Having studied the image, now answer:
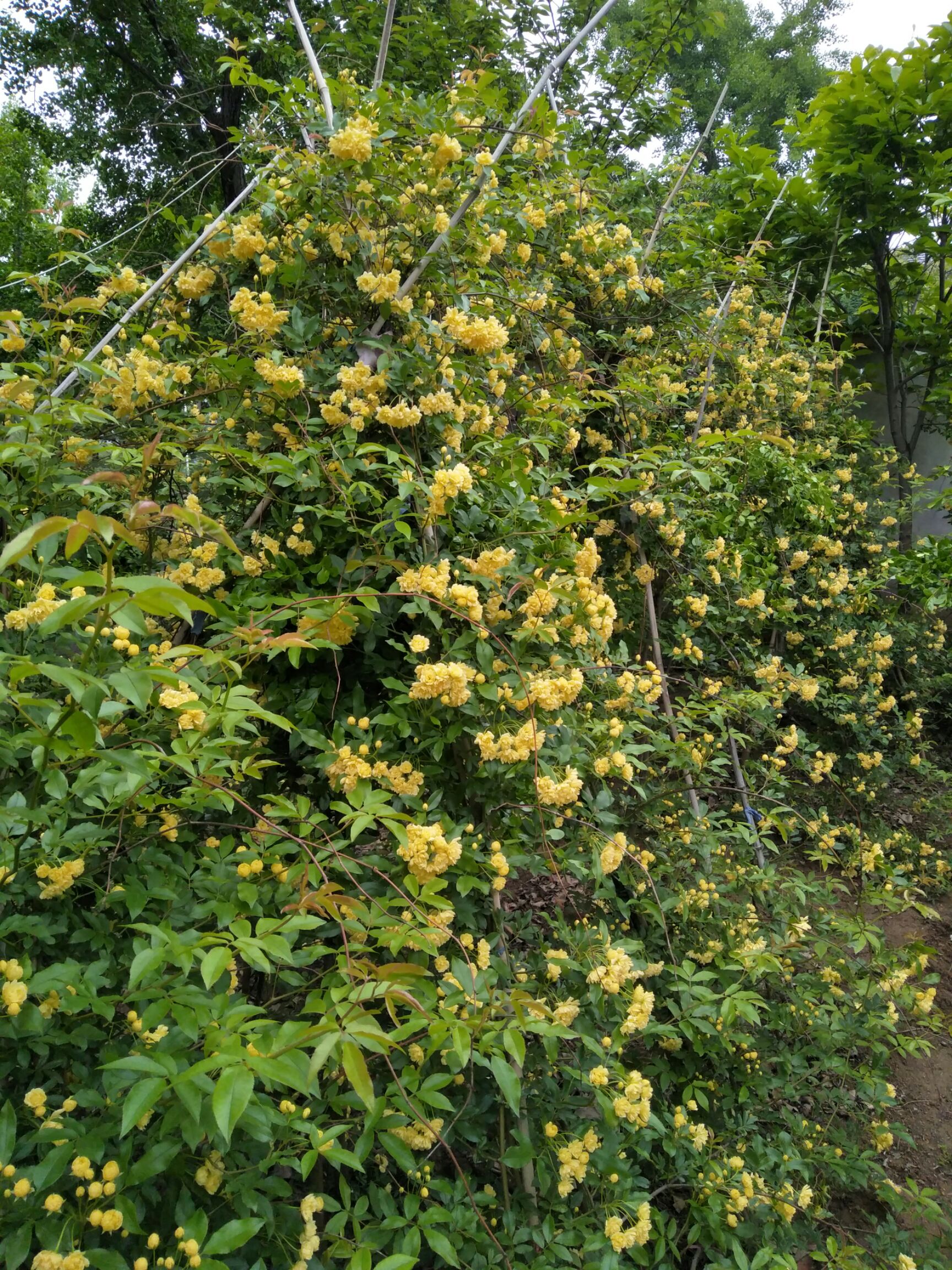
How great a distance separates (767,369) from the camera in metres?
4.49

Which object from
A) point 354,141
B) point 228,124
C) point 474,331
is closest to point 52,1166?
point 474,331

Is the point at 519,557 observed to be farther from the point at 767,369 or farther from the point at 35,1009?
the point at 767,369

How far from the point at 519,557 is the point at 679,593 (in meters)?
1.61

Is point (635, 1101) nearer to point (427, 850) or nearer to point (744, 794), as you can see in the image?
point (427, 850)

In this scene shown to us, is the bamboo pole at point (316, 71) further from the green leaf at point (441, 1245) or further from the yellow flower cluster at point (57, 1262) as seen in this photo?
the green leaf at point (441, 1245)

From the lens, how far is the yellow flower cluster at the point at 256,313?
191 cm

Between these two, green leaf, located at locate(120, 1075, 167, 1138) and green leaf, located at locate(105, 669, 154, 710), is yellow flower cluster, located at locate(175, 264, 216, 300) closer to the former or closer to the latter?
green leaf, located at locate(105, 669, 154, 710)

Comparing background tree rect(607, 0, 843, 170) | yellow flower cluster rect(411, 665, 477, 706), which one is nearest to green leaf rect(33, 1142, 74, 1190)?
yellow flower cluster rect(411, 665, 477, 706)

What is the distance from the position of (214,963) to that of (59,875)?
0.40 metres

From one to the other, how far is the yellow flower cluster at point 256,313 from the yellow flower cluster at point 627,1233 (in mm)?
2138

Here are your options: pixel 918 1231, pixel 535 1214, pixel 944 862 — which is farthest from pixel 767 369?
pixel 535 1214

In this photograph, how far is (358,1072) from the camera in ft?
3.14

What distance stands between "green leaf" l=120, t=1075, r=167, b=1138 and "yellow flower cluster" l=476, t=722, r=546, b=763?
2.80 ft

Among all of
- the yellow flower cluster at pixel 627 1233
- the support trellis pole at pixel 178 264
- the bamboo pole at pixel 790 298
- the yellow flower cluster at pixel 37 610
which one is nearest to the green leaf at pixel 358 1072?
the yellow flower cluster at pixel 37 610
